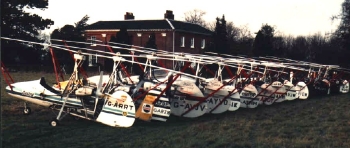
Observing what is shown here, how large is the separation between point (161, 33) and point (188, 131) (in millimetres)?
40214

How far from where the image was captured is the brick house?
1981 inches

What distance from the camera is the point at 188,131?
437 inches

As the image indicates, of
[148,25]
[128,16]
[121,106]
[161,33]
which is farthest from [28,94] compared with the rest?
[128,16]

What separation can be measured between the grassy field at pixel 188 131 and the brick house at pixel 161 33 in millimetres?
35457

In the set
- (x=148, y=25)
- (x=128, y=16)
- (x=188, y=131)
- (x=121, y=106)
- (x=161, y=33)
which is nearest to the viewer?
(x=188, y=131)

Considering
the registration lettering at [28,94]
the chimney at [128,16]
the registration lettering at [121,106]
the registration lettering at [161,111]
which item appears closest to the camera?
the registration lettering at [121,106]

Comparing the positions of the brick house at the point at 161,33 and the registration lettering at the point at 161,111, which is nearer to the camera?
the registration lettering at the point at 161,111

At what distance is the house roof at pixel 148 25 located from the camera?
51359 millimetres

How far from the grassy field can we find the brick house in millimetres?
35457

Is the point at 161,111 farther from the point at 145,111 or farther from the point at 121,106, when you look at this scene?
the point at 121,106

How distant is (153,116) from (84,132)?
8.24 ft

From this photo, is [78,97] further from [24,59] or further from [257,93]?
[24,59]

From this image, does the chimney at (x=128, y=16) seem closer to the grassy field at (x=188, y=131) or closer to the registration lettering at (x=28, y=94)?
the grassy field at (x=188, y=131)

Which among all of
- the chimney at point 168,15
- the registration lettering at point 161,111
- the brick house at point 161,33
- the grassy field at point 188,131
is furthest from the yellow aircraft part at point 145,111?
the chimney at point 168,15
